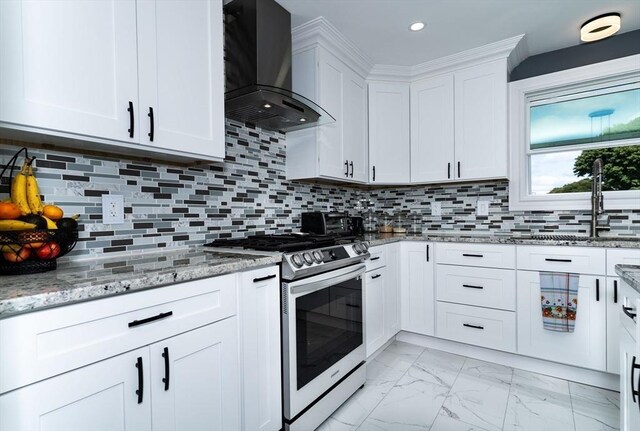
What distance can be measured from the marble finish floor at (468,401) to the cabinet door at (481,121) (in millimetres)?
1581

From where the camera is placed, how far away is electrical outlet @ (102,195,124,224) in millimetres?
1504

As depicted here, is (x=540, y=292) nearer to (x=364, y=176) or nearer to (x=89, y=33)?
(x=364, y=176)

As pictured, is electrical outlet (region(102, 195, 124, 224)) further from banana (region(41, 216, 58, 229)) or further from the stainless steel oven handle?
the stainless steel oven handle

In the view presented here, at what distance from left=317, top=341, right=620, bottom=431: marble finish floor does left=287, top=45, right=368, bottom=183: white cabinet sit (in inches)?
61.5

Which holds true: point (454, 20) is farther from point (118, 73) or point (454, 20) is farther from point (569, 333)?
point (569, 333)

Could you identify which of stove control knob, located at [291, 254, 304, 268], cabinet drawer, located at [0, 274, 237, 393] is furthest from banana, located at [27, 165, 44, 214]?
stove control knob, located at [291, 254, 304, 268]

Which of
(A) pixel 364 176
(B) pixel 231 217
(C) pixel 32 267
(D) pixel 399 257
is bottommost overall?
(D) pixel 399 257

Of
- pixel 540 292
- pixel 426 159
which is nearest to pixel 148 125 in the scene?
pixel 426 159

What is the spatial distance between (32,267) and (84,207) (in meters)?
0.44

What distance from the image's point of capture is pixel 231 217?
2.12 meters

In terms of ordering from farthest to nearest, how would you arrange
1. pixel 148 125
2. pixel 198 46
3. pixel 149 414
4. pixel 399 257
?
1. pixel 399 257
2. pixel 198 46
3. pixel 148 125
4. pixel 149 414

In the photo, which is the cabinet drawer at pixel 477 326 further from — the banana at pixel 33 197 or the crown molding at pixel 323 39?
the banana at pixel 33 197

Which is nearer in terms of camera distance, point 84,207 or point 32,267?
point 32,267

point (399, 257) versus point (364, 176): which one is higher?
point (364, 176)
